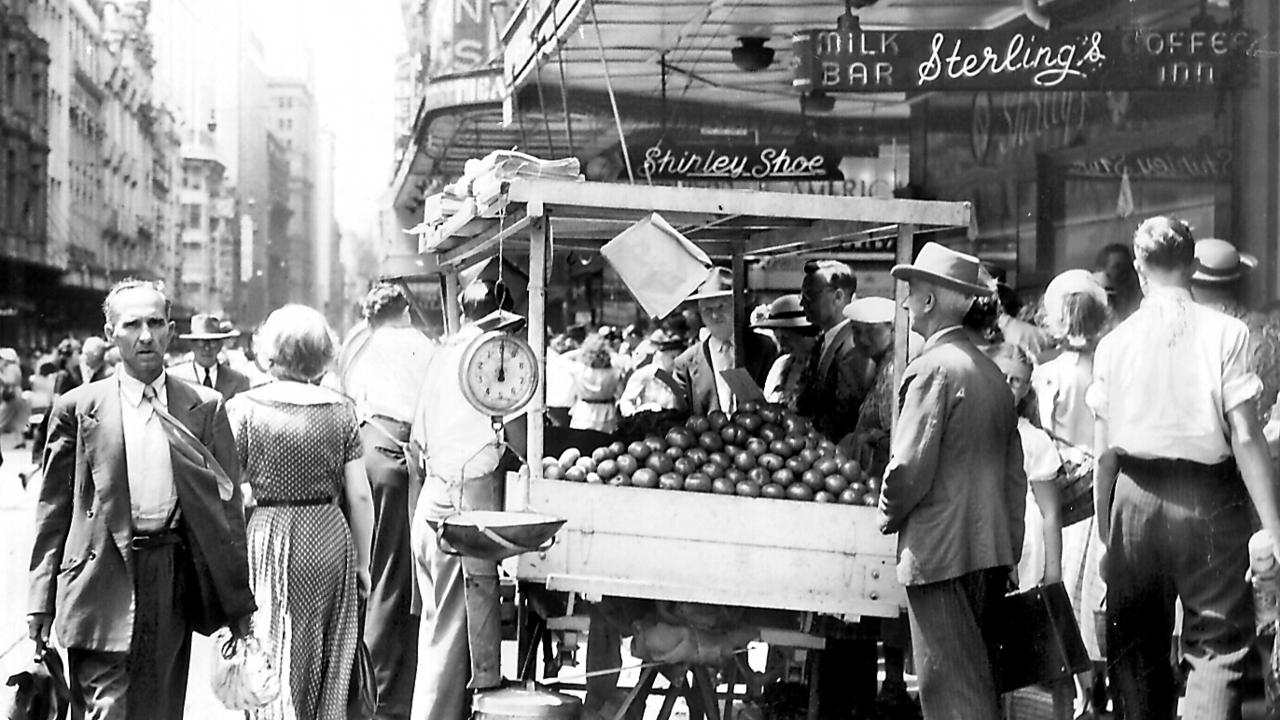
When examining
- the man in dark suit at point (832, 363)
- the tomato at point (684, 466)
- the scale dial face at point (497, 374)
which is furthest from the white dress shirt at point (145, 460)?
the man in dark suit at point (832, 363)

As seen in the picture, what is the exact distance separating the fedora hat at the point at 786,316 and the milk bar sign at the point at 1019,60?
1.21 m

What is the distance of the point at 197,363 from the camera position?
11008 mm

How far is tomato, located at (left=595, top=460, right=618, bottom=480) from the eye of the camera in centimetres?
560

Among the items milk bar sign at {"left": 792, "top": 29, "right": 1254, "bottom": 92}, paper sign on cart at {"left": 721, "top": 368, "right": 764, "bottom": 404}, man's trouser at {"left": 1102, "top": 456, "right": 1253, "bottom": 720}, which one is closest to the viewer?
man's trouser at {"left": 1102, "top": 456, "right": 1253, "bottom": 720}

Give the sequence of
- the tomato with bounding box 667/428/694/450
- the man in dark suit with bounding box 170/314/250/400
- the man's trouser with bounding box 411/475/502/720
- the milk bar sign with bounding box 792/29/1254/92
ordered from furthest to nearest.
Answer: the man in dark suit with bounding box 170/314/250/400 → the milk bar sign with bounding box 792/29/1254/92 → the man's trouser with bounding box 411/475/502/720 → the tomato with bounding box 667/428/694/450

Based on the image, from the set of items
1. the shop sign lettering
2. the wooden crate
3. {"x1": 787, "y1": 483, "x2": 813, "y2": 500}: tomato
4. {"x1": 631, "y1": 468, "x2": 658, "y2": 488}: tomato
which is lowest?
the wooden crate

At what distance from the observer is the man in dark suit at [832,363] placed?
6.99 m

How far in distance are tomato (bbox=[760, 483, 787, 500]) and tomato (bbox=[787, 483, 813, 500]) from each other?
0.07ft

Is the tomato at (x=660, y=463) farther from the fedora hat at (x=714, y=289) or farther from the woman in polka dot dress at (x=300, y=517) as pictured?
the fedora hat at (x=714, y=289)

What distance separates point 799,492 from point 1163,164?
548 cm

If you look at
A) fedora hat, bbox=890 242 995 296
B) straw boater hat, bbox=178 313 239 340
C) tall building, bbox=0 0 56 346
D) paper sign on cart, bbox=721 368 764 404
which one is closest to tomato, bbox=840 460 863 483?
fedora hat, bbox=890 242 995 296

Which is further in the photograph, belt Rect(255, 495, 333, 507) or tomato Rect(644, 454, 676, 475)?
belt Rect(255, 495, 333, 507)

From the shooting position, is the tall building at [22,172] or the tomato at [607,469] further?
the tall building at [22,172]

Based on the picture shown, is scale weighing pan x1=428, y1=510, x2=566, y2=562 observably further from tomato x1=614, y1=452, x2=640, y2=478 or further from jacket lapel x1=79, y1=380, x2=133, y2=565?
jacket lapel x1=79, y1=380, x2=133, y2=565
